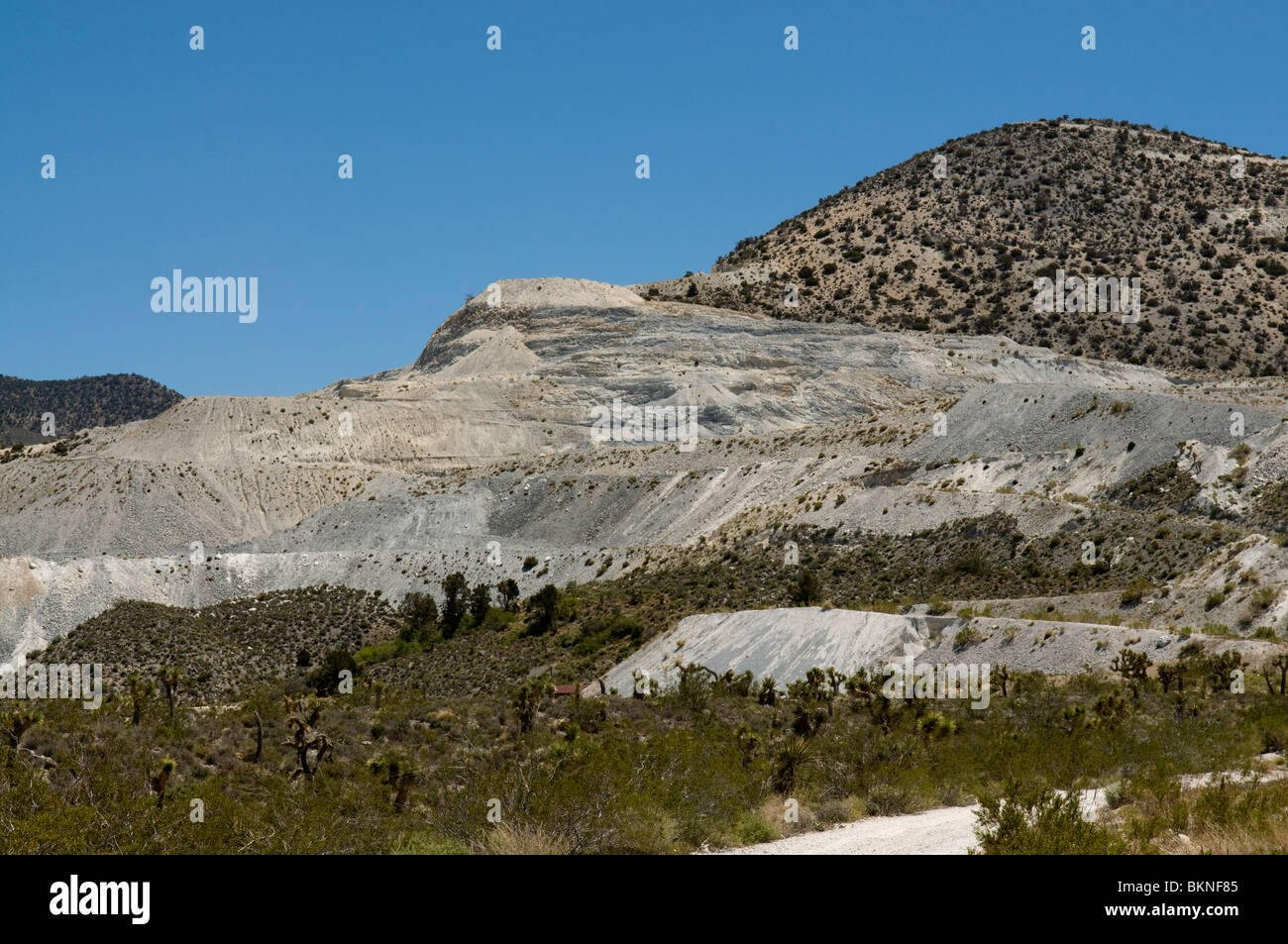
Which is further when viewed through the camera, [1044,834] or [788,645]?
[788,645]

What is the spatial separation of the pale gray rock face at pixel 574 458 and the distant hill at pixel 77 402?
81.1 m

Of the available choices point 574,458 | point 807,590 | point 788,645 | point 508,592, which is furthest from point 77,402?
point 788,645

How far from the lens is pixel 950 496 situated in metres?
48.9

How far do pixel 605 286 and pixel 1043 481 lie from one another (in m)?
68.9

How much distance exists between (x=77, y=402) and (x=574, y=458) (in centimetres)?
13258

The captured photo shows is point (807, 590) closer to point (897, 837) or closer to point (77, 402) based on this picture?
point (897, 837)

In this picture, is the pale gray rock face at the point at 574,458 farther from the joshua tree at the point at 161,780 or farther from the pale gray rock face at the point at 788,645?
the joshua tree at the point at 161,780

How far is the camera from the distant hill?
554ft

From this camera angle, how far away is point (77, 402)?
181250mm

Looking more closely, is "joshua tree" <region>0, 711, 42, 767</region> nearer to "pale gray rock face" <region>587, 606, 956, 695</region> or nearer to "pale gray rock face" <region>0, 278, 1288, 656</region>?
"pale gray rock face" <region>587, 606, 956, 695</region>

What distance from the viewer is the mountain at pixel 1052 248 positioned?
101m

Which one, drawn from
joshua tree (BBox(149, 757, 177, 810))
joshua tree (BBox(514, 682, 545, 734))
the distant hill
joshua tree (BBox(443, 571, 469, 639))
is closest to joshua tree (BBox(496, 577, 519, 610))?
joshua tree (BBox(443, 571, 469, 639))
